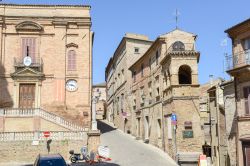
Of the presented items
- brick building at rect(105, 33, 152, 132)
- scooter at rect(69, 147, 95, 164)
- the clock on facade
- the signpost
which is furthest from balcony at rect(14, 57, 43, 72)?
brick building at rect(105, 33, 152, 132)

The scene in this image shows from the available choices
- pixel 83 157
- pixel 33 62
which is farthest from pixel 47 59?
pixel 83 157

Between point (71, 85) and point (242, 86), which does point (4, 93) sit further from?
point (242, 86)

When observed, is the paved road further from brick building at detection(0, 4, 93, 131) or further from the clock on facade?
the clock on facade

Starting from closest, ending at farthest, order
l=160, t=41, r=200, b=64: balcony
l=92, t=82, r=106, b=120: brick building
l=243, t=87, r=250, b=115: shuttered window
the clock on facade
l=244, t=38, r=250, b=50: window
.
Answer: l=243, t=87, r=250, b=115: shuttered window
l=244, t=38, r=250, b=50: window
l=160, t=41, r=200, b=64: balcony
the clock on facade
l=92, t=82, r=106, b=120: brick building

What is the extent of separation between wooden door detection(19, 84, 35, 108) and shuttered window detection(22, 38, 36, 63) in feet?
8.29

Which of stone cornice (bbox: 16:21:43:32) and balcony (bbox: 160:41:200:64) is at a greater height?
stone cornice (bbox: 16:21:43:32)

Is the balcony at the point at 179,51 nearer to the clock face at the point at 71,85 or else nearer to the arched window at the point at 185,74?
the arched window at the point at 185,74

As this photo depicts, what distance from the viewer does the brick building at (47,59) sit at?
3400cm

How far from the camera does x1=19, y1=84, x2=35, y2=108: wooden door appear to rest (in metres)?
33.9

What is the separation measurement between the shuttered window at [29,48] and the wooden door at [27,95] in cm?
253

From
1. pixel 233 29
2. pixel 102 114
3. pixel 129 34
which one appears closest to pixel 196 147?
pixel 233 29

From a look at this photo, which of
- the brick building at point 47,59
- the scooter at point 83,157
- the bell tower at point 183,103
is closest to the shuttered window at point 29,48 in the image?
the brick building at point 47,59

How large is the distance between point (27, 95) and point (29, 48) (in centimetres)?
448

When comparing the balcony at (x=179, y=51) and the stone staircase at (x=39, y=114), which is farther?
the stone staircase at (x=39, y=114)
